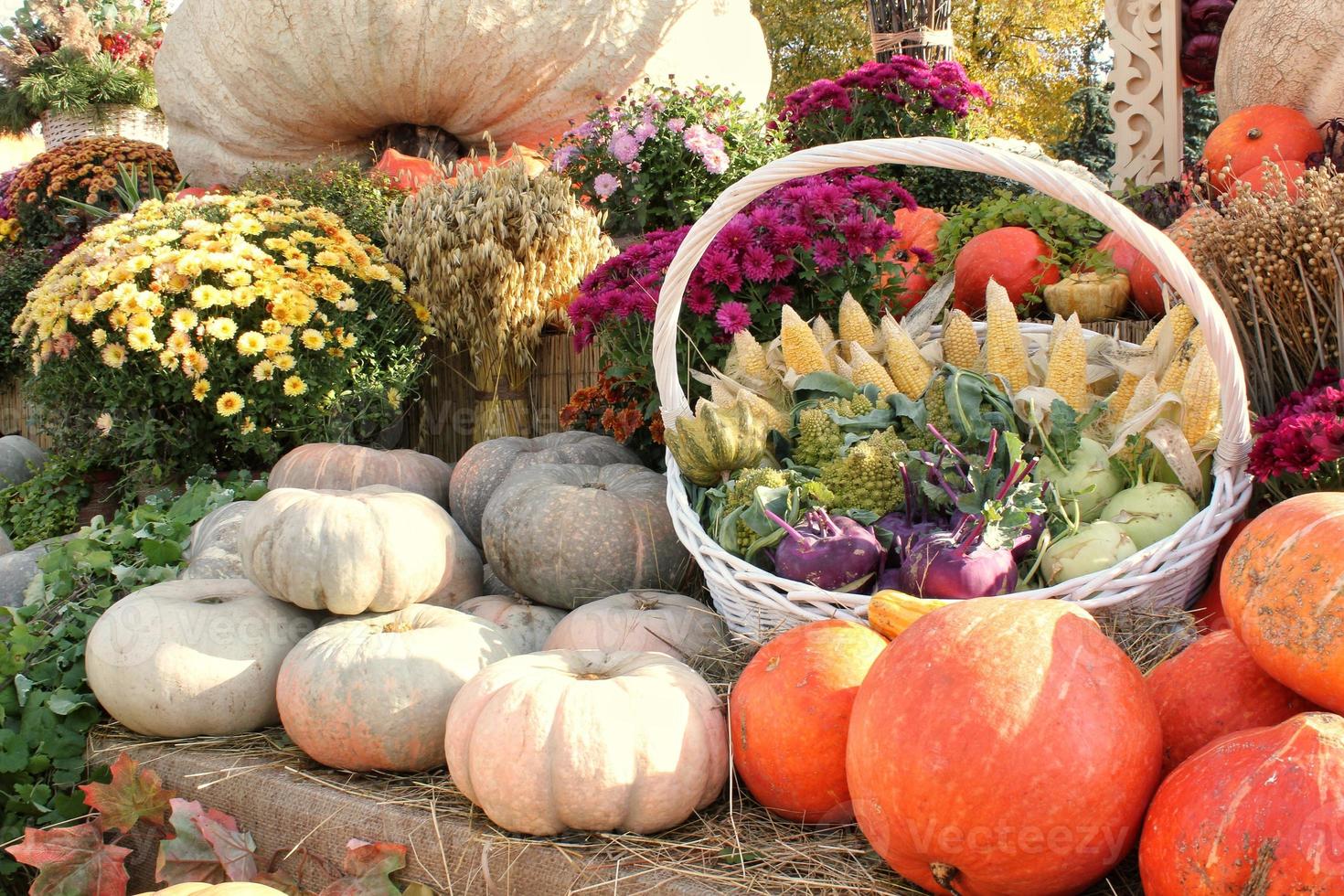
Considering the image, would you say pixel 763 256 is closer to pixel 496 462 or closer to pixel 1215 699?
pixel 496 462

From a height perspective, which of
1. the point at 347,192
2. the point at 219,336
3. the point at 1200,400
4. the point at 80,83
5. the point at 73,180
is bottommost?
the point at 1200,400

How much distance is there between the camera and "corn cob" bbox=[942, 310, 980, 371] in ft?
9.04

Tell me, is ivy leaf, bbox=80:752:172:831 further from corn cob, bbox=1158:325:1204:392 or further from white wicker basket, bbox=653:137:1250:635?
corn cob, bbox=1158:325:1204:392

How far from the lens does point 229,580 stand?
8.81 feet

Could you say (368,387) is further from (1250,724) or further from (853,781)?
(1250,724)

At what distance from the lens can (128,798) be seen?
6.98ft

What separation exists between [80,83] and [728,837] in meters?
10.0

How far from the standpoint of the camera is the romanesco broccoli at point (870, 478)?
227 cm

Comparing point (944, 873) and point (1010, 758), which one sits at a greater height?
point (1010, 758)

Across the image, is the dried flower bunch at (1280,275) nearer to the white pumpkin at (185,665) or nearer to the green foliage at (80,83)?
the white pumpkin at (185,665)

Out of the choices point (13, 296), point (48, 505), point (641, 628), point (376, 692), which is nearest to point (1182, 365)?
point (641, 628)

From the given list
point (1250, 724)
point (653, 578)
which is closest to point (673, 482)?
point (653, 578)

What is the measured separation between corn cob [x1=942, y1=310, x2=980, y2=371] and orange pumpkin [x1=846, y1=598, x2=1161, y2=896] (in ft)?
4.63

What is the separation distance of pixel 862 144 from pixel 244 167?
564cm
